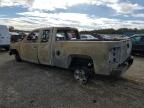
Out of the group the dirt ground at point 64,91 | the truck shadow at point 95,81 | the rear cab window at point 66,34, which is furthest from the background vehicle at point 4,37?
the rear cab window at point 66,34

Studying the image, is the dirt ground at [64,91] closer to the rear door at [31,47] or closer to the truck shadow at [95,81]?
the truck shadow at [95,81]

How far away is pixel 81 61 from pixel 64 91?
4.88 feet

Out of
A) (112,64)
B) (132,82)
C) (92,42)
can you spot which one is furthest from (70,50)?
(132,82)

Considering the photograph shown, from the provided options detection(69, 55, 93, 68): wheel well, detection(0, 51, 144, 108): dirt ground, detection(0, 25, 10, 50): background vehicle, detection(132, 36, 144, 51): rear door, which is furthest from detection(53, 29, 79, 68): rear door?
detection(0, 25, 10, 50): background vehicle

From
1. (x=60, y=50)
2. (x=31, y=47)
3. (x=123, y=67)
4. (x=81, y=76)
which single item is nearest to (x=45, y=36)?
(x=31, y=47)

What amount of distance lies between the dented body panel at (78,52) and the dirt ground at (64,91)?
0.58 metres

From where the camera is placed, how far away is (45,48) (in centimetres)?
893

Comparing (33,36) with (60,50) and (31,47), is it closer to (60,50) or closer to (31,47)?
(31,47)

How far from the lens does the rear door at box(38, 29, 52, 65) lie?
345 inches

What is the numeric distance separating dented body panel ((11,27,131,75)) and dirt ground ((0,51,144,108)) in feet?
1.92

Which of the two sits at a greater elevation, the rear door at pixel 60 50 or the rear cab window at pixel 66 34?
the rear cab window at pixel 66 34

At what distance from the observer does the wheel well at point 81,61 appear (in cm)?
740

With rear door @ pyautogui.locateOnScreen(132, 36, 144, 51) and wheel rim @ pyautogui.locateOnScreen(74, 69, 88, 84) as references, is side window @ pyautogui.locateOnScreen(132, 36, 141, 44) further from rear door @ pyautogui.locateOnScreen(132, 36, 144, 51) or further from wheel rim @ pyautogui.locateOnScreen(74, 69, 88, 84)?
wheel rim @ pyautogui.locateOnScreen(74, 69, 88, 84)

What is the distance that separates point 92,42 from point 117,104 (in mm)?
2165
